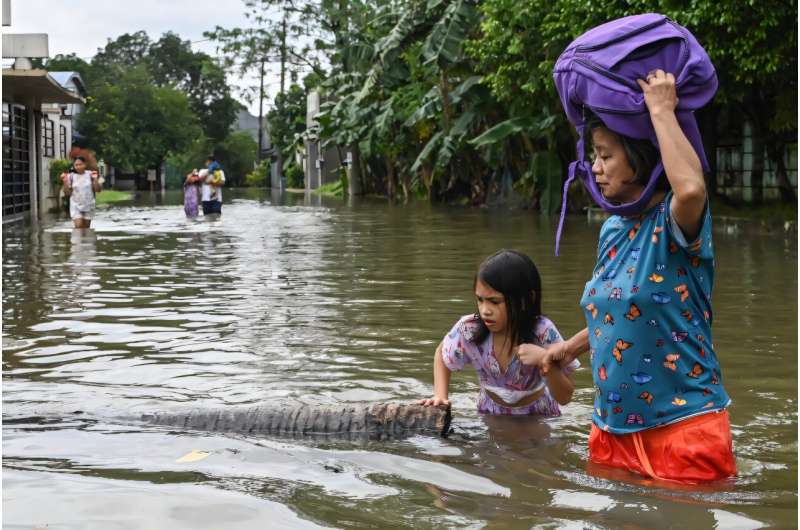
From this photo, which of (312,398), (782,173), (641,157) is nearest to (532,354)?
(641,157)

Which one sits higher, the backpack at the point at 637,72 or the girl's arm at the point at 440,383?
the backpack at the point at 637,72

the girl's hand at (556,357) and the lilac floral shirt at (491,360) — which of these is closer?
the girl's hand at (556,357)

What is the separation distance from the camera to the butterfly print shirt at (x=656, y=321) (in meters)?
3.55

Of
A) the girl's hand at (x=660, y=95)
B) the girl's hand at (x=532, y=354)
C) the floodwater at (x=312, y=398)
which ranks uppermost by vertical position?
the girl's hand at (x=660, y=95)

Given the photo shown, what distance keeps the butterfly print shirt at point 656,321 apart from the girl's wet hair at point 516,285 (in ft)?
2.80

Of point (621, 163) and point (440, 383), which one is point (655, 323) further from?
point (440, 383)

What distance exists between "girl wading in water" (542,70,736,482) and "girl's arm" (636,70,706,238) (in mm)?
16

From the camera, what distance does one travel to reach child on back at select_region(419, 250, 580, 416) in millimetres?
4605

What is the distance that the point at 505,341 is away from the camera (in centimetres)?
484

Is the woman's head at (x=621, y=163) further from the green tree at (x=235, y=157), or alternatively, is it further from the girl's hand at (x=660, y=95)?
the green tree at (x=235, y=157)

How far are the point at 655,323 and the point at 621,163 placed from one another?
0.51 metres

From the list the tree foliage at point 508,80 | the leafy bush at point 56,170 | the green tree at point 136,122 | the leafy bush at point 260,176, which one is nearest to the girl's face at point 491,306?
the tree foliage at point 508,80

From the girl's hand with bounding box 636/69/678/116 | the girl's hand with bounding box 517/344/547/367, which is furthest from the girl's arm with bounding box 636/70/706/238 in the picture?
the girl's hand with bounding box 517/344/547/367

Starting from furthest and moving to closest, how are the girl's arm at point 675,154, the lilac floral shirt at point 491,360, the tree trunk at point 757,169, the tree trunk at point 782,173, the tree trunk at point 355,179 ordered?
the tree trunk at point 355,179 < the tree trunk at point 757,169 < the tree trunk at point 782,173 < the lilac floral shirt at point 491,360 < the girl's arm at point 675,154
